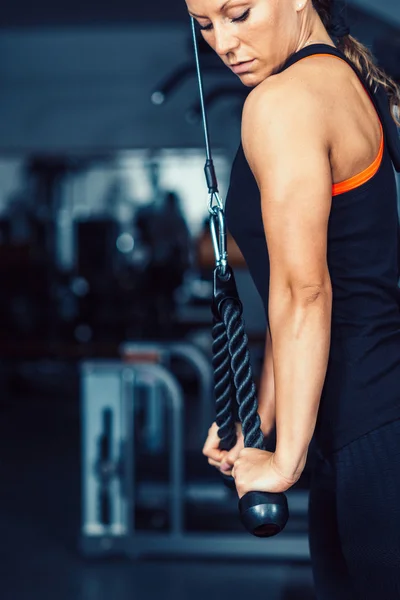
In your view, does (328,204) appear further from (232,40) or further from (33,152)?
(33,152)

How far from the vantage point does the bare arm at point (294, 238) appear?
2.87 ft

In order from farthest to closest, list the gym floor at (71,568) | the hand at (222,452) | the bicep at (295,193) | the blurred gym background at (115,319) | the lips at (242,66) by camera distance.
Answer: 1. the blurred gym background at (115,319)
2. the gym floor at (71,568)
3. the hand at (222,452)
4. the lips at (242,66)
5. the bicep at (295,193)

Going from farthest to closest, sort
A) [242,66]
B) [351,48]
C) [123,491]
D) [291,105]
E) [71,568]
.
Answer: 1. [123,491]
2. [71,568]
3. [351,48]
4. [242,66]
5. [291,105]

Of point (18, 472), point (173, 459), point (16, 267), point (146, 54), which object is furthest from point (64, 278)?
point (173, 459)

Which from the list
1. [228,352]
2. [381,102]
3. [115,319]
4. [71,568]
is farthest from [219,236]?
[115,319]

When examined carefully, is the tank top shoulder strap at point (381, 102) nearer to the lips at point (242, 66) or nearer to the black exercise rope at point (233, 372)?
the lips at point (242, 66)

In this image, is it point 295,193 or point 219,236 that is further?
point 219,236

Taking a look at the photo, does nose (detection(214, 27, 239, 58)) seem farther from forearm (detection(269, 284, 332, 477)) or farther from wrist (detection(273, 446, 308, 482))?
wrist (detection(273, 446, 308, 482))

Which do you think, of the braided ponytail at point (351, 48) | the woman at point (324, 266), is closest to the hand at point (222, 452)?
the woman at point (324, 266)

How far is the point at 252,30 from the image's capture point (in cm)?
94

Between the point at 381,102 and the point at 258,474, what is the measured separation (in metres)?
0.47

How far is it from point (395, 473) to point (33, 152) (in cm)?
608

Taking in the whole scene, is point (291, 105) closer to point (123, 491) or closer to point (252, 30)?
point (252, 30)

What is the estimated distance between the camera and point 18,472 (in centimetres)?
434
